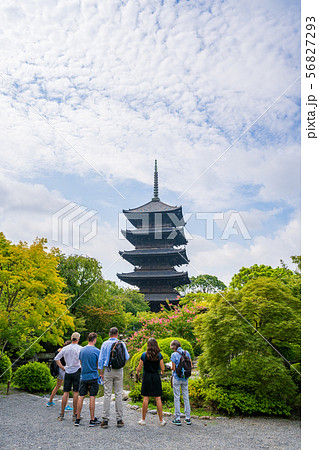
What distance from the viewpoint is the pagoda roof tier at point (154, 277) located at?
2791cm

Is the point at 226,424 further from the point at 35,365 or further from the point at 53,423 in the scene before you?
the point at 35,365

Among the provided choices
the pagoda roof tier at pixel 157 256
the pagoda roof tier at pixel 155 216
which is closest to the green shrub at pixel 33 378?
the pagoda roof tier at pixel 157 256

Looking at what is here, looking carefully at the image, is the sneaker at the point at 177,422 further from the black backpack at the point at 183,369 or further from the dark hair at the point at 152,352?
the dark hair at the point at 152,352

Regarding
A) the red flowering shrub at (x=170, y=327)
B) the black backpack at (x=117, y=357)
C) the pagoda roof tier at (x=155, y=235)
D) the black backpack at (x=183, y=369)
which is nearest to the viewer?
the black backpack at (x=117, y=357)

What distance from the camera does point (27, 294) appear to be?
8.41m

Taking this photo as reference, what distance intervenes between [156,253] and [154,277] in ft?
6.75

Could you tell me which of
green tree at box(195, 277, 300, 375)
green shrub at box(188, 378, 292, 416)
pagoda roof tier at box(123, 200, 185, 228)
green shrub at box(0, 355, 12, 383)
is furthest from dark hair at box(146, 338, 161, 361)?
pagoda roof tier at box(123, 200, 185, 228)

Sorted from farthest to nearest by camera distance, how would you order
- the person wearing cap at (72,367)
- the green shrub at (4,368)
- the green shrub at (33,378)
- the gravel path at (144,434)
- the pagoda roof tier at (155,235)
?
the pagoda roof tier at (155,235)
the green shrub at (4,368)
the green shrub at (33,378)
the person wearing cap at (72,367)
the gravel path at (144,434)

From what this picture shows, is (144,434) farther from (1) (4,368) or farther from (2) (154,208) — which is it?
(2) (154,208)

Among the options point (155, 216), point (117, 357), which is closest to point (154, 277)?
point (155, 216)

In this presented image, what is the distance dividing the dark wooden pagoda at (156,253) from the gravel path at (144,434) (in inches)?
827

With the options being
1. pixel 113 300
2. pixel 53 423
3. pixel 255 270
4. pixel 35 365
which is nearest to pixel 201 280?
pixel 113 300

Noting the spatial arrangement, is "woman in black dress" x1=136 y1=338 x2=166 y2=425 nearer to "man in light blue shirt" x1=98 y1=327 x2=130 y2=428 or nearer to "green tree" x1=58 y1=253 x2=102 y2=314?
"man in light blue shirt" x1=98 y1=327 x2=130 y2=428

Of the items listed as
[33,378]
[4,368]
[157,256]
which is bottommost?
[33,378]
